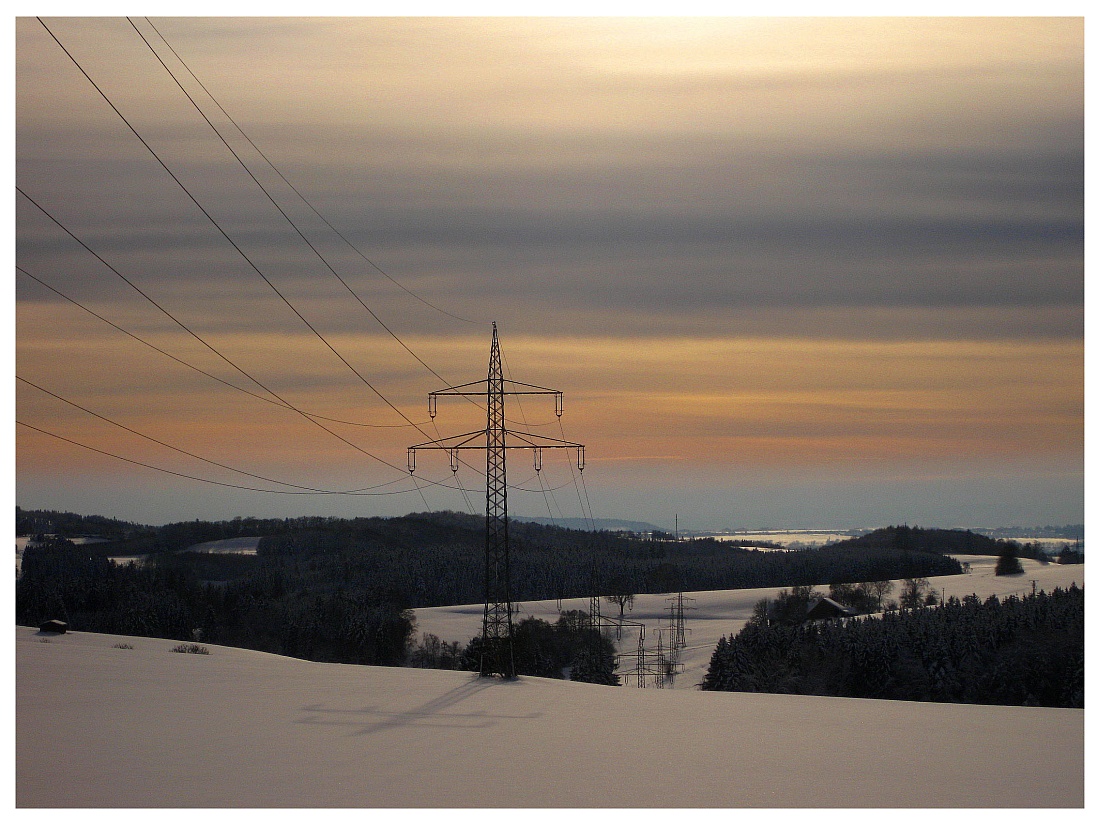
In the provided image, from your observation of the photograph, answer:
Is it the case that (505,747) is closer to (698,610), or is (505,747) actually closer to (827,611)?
(827,611)

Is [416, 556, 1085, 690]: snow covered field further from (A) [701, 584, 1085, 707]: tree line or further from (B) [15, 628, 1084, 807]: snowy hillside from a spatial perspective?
(B) [15, 628, 1084, 807]: snowy hillside

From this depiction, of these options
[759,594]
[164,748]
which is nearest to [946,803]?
[164,748]

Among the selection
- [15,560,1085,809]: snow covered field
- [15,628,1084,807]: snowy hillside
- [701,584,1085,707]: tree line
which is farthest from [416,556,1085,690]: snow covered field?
[15,628,1084,807]: snowy hillside

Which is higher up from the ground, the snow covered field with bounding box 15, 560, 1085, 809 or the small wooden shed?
the snow covered field with bounding box 15, 560, 1085, 809

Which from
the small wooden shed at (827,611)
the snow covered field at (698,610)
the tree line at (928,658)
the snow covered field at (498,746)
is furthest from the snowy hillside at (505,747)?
the small wooden shed at (827,611)

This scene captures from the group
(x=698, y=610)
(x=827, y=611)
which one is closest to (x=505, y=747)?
(x=827, y=611)

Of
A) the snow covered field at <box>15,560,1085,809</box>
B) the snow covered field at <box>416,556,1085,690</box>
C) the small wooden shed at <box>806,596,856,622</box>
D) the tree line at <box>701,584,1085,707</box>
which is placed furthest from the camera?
the small wooden shed at <box>806,596,856,622</box>
